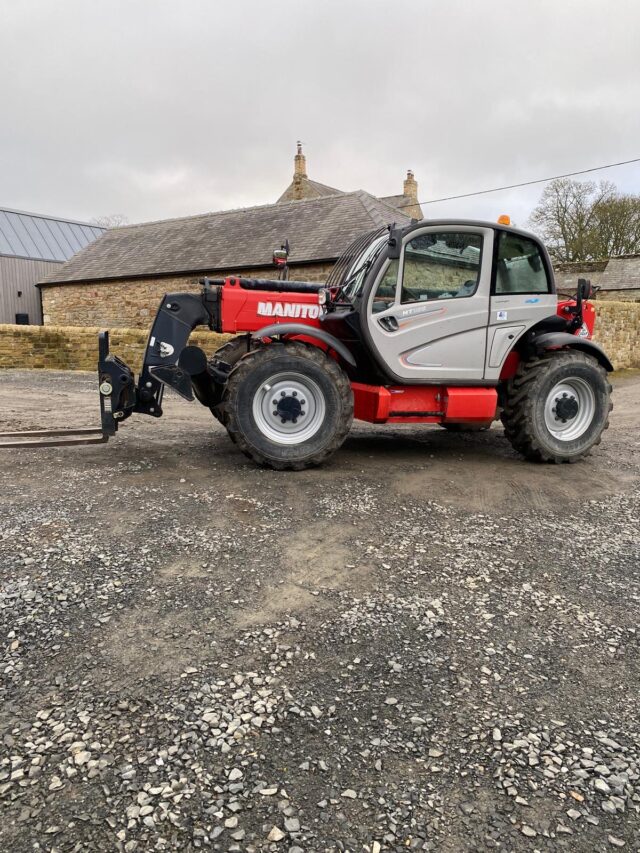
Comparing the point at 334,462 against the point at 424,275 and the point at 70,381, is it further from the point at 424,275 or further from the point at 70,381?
the point at 70,381

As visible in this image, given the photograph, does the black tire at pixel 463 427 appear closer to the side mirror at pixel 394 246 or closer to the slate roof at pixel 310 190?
the side mirror at pixel 394 246

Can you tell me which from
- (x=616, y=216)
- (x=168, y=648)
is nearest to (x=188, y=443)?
(x=168, y=648)

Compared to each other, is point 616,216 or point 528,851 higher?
point 616,216

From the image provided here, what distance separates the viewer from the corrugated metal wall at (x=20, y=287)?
100.0 feet

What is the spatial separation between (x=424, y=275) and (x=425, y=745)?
15.3ft

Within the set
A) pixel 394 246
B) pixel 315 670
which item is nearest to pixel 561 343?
pixel 394 246

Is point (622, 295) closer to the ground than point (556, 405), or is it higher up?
higher up

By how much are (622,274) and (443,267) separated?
90.0ft

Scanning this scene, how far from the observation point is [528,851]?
1.86m

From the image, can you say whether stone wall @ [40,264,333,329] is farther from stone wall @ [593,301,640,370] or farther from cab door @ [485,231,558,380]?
cab door @ [485,231,558,380]

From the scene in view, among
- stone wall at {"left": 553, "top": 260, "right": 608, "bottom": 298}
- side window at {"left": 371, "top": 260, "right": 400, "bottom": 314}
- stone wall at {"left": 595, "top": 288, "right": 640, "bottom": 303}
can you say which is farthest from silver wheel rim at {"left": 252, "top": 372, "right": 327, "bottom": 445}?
stone wall at {"left": 553, "top": 260, "right": 608, "bottom": 298}

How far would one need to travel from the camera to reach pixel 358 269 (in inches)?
254

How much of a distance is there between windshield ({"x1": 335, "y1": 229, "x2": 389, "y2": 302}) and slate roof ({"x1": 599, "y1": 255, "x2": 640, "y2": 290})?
84.5 ft

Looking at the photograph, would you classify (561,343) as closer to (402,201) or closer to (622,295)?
(622,295)
